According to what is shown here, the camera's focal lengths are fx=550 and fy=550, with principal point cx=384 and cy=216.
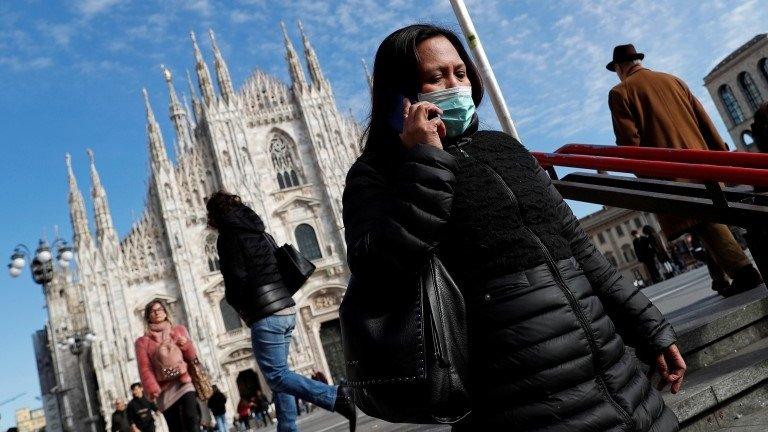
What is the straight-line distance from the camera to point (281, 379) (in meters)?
3.73

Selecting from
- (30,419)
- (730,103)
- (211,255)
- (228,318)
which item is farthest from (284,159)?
(30,419)

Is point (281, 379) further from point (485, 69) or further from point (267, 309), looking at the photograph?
point (485, 69)

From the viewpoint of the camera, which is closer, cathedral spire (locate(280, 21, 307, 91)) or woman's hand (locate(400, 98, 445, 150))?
woman's hand (locate(400, 98, 445, 150))

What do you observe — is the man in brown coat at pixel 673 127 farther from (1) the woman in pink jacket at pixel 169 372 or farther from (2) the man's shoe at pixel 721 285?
(1) the woman in pink jacket at pixel 169 372

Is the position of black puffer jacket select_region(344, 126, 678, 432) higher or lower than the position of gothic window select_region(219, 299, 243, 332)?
lower

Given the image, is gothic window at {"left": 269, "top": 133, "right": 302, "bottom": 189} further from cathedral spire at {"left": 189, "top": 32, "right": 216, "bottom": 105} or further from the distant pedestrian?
the distant pedestrian

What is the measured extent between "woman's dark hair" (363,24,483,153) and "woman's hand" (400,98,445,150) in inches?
7.7

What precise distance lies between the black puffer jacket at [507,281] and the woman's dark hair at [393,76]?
0.62 ft

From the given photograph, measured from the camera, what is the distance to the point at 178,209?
84.8 ft

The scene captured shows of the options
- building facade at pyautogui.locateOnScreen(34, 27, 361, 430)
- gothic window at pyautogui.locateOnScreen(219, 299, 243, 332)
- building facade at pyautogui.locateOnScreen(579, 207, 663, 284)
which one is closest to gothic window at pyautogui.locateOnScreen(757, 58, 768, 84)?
building facade at pyautogui.locateOnScreen(579, 207, 663, 284)

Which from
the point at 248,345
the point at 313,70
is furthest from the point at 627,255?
the point at 248,345

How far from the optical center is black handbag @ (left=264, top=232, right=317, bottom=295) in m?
3.92

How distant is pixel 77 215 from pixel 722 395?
29.2 meters

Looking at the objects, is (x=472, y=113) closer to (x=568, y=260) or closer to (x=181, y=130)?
(x=568, y=260)
